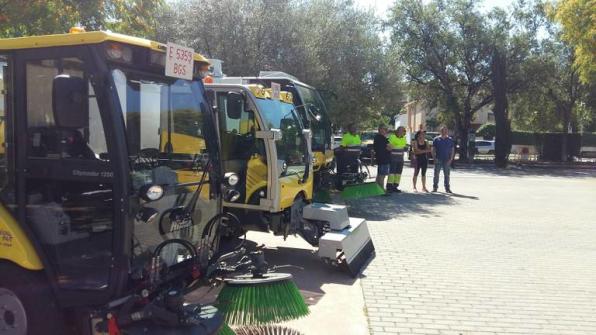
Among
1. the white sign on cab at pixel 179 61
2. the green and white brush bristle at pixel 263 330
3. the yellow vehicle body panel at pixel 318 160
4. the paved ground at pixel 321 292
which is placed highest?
the white sign on cab at pixel 179 61

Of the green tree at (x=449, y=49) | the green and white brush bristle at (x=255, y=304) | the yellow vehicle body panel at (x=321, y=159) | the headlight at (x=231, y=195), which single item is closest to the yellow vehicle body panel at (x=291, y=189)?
the headlight at (x=231, y=195)

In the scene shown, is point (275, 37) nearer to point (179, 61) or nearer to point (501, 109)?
point (179, 61)

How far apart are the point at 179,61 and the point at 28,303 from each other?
195cm

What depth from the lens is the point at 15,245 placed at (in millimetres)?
3510

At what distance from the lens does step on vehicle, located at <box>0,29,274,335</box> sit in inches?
131

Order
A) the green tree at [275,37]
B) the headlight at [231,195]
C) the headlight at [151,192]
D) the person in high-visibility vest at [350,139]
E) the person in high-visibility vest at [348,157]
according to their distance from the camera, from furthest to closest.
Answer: the green tree at [275,37], the person in high-visibility vest at [350,139], the person in high-visibility vest at [348,157], the headlight at [231,195], the headlight at [151,192]

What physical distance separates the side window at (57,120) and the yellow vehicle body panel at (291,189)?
326 cm

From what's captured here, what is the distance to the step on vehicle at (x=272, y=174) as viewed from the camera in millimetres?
6305

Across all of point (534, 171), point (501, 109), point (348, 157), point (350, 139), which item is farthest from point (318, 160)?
point (501, 109)

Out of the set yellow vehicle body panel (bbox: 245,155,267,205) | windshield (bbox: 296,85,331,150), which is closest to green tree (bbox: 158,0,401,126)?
windshield (bbox: 296,85,331,150)

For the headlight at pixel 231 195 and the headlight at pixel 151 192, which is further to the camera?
the headlight at pixel 231 195

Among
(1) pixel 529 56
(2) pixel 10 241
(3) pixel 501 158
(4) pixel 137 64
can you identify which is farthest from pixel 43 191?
(1) pixel 529 56

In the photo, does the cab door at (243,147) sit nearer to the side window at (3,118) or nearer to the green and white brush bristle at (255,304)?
the green and white brush bristle at (255,304)

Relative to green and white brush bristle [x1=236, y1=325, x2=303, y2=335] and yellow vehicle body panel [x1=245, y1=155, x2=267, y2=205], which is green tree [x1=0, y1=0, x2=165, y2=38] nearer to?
yellow vehicle body panel [x1=245, y1=155, x2=267, y2=205]
